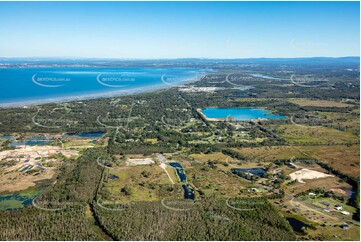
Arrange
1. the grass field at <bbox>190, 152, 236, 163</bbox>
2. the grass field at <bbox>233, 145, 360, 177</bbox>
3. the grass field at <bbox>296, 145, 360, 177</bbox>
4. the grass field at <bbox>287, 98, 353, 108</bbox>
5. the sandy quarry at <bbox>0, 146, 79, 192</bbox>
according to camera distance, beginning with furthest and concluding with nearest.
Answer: the grass field at <bbox>287, 98, 353, 108</bbox>
the grass field at <bbox>190, 152, 236, 163</bbox>
the grass field at <bbox>233, 145, 360, 177</bbox>
the grass field at <bbox>296, 145, 360, 177</bbox>
the sandy quarry at <bbox>0, 146, 79, 192</bbox>

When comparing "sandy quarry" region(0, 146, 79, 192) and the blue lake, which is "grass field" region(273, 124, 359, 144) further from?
"sandy quarry" region(0, 146, 79, 192)

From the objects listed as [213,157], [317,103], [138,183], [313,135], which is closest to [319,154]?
[313,135]

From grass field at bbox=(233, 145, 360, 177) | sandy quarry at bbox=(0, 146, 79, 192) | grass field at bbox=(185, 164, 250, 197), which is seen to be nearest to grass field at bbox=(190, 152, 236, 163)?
grass field at bbox=(233, 145, 360, 177)

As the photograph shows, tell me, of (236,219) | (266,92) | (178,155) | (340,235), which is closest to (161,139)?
(178,155)

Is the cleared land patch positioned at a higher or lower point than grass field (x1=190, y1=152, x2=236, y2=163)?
higher

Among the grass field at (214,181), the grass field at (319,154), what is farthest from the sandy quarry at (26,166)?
the grass field at (319,154)

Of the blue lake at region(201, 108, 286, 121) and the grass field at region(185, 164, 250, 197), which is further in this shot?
→ the blue lake at region(201, 108, 286, 121)

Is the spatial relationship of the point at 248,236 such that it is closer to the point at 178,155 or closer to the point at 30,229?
the point at 30,229

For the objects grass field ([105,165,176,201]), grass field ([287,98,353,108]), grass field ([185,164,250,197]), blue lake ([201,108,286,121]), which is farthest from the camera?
grass field ([287,98,353,108])
